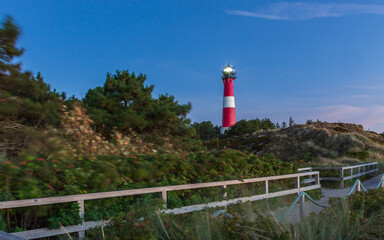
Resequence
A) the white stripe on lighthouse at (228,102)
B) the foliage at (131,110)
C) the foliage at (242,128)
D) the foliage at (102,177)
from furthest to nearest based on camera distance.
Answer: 1. the foliage at (242,128)
2. the white stripe on lighthouse at (228,102)
3. the foliage at (131,110)
4. the foliage at (102,177)

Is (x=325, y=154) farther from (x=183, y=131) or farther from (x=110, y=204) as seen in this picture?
(x=110, y=204)

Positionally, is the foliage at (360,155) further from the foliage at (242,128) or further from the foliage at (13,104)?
the foliage at (242,128)

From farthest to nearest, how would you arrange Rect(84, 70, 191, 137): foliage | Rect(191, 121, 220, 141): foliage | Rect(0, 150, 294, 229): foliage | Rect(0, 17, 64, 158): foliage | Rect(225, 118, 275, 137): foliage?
Rect(191, 121, 220, 141): foliage → Rect(225, 118, 275, 137): foliage → Rect(84, 70, 191, 137): foliage → Rect(0, 17, 64, 158): foliage → Rect(0, 150, 294, 229): foliage

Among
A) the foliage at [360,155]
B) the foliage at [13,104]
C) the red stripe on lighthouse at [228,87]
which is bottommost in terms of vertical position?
the foliage at [360,155]

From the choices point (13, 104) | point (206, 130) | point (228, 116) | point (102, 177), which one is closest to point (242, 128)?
point (228, 116)

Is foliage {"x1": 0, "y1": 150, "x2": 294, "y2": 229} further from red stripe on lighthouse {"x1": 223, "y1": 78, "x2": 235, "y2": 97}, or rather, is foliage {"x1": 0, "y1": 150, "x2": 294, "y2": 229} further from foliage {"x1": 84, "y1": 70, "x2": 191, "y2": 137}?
red stripe on lighthouse {"x1": 223, "y1": 78, "x2": 235, "y2": 97}

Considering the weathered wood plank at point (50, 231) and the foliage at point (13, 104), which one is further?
the foliage at point (13, 104)

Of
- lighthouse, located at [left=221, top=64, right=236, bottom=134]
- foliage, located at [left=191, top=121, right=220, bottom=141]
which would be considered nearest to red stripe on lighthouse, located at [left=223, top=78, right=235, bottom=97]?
lighthouse, located at [left=221, top=64, right=236, bottom=134]

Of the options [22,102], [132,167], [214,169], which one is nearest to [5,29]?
[22,102]

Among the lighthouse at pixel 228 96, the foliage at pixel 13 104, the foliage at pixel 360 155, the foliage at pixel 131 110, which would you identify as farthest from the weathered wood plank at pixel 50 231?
the lighthouse at pixel 228 96

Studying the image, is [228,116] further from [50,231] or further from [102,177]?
[50,231]

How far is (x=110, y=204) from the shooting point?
5.03 meters

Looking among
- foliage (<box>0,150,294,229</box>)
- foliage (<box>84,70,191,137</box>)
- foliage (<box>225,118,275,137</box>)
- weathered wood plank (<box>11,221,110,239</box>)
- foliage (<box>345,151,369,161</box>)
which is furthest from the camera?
foliage (<box>225,118,275,137</box>)

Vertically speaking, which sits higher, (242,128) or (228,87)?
(228,87)
